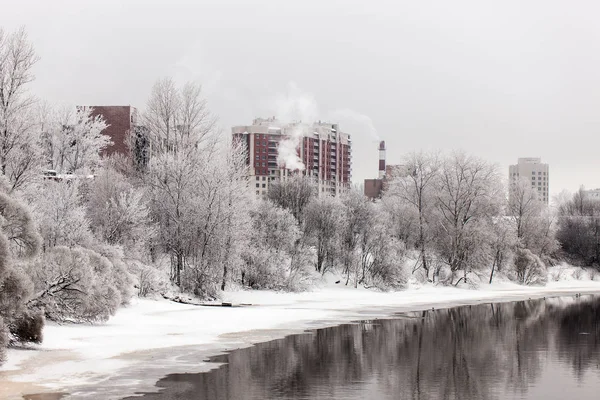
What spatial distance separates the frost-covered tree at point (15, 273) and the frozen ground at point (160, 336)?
2.47 feet

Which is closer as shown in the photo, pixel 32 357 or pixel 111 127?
pixel 32 357

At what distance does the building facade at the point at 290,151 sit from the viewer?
463 ft

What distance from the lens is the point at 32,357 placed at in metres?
23.6

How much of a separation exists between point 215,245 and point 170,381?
2837 centimetres

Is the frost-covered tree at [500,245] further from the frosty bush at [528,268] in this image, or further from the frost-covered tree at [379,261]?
the frost-covered tree at [379,261]

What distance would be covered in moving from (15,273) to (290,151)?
11886 cm

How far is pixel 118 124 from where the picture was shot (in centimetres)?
7512

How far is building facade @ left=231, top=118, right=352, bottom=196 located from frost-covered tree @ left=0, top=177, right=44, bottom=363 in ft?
366

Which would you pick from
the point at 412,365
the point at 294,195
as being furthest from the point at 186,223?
the point at 412,365

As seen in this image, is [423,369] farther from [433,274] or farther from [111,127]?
[111,127]

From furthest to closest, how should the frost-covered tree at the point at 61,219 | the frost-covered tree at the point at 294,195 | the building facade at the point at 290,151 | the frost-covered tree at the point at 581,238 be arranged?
the building facade at the point at 290,151
the frost-covered tree at the point at 581,238
the frost-covered tree at the point at 294,195
the frost-covered tree at the point at 61,219

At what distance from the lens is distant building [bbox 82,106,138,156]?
2945 inches

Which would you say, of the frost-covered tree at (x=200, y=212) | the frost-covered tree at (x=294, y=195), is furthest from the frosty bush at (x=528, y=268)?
the frost-covered tree at (x=200, y=212)

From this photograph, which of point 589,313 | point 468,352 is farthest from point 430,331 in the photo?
point 589,313
